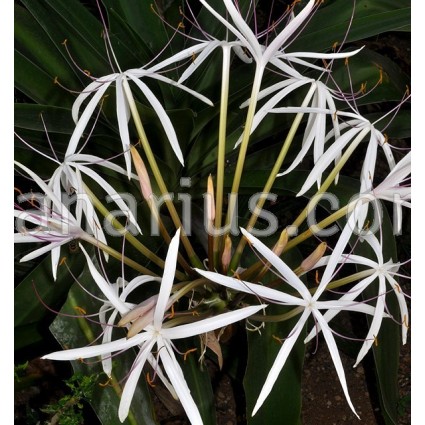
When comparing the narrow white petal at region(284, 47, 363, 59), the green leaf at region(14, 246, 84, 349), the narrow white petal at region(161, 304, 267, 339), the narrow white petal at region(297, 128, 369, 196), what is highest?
the narrow white petal at region(284, 47, 363, 59)

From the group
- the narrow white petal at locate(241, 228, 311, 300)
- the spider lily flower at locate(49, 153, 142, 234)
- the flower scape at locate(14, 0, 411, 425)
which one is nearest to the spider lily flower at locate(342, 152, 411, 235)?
the flower scape at locate(14, 0, 411, 425)

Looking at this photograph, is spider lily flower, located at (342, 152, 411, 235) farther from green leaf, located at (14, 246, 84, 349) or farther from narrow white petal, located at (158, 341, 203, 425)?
green leaf, located at (14, 246, 84, 349)

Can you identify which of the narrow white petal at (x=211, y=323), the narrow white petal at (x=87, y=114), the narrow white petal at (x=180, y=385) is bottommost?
the narrow white petal at (x=180, y=385)

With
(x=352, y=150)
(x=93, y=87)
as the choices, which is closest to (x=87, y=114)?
(x=93, y=87)

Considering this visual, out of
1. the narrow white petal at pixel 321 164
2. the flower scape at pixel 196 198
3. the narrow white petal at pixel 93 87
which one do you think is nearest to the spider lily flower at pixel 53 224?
the flower scape at pixel 196 198

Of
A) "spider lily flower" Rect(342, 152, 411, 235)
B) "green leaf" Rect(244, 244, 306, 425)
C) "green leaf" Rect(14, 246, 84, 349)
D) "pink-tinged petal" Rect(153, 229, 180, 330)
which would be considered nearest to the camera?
"pink-tinged petal" Rect(153, 229, 180, 330)

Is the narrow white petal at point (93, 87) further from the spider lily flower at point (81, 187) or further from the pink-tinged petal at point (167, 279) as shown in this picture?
the pink-tinged petal at point (167, 279)

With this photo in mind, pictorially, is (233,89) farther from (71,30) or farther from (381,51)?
(381,51)
